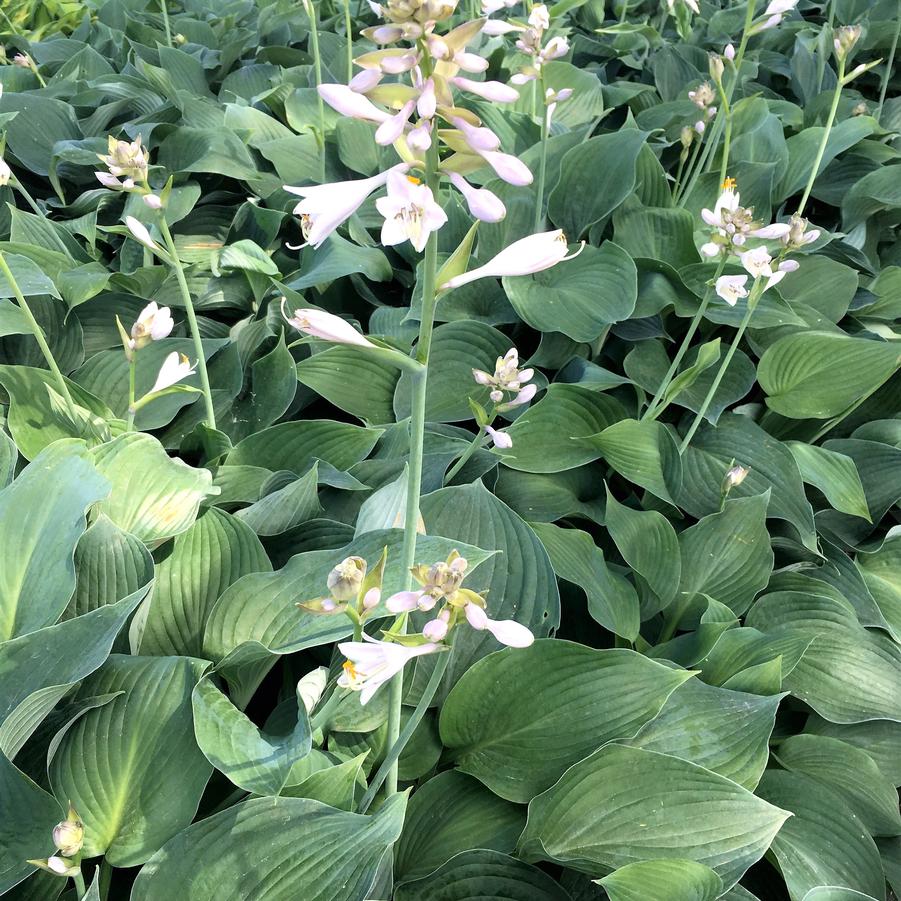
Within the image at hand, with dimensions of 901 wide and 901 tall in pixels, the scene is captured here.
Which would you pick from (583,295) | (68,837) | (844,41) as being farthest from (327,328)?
(844,41)

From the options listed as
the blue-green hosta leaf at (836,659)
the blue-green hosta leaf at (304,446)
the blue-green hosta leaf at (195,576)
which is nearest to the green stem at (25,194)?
the blue-green hosta leaf at (304,446)

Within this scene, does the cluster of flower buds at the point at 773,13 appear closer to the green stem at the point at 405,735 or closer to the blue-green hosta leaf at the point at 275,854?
the green stem at the point at 405,735

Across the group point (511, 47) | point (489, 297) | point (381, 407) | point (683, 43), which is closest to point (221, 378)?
point (381, 407)

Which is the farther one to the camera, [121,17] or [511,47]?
[121,17]

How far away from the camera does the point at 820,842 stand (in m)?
1.37

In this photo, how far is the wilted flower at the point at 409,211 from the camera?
2.72 ft

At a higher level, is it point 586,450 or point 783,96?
point 783,96

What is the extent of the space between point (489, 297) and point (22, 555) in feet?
4.76

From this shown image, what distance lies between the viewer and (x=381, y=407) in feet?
6.84

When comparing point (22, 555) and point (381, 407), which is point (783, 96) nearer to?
point (381, 407)

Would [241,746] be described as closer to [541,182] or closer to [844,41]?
[541,182]

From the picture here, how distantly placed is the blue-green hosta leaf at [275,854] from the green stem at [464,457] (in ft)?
2.52

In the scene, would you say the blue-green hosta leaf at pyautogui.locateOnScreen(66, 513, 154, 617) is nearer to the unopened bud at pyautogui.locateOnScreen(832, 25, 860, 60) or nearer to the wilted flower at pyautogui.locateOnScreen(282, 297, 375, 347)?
the wilted flower at pyautogui.locateOnScreen(282, 297, 375, 347)

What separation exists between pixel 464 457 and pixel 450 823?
28.7 inches
